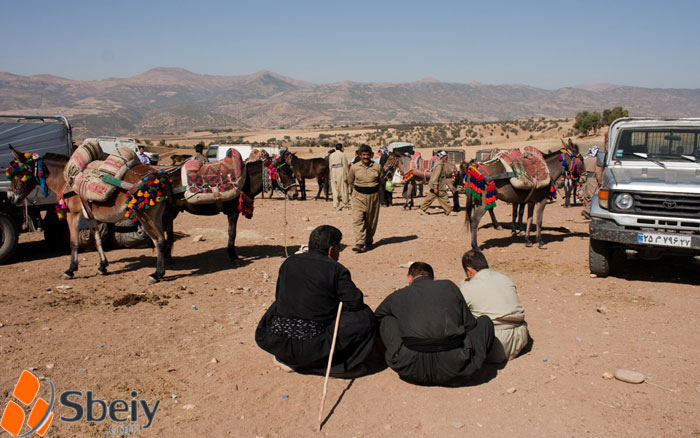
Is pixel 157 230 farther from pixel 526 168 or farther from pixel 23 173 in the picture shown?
pixel 526 168

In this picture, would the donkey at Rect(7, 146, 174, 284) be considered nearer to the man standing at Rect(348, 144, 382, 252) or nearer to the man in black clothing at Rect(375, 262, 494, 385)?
the man standing at Rect(348, 144, 382, 252)

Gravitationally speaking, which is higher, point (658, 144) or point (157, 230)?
point (658, 144)

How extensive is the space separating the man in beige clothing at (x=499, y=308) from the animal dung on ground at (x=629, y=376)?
0.91m

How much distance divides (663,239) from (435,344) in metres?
4.65

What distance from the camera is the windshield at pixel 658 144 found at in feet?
29.4

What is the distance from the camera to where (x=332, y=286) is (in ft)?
16.6

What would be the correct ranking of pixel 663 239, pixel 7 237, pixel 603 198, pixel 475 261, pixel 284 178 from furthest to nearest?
pixel 284 178 → pixel 7 237 → pixel 603 198 → pixel 663 239 → pixel 475 261

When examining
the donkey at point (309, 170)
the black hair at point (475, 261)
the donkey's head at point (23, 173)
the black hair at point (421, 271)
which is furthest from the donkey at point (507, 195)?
the donkey at point (309, 170)

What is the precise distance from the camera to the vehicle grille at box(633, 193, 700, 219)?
762 centimetres

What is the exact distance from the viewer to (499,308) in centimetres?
545

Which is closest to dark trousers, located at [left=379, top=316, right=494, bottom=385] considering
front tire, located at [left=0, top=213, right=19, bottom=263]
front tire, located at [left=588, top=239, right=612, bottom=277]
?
front tire, located at [left=588, top=239, right=612, bottom=277]

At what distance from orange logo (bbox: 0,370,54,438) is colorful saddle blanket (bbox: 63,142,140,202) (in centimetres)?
424

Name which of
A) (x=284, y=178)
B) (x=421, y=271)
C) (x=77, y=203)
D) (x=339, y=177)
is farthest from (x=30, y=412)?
(x=339, y=177)

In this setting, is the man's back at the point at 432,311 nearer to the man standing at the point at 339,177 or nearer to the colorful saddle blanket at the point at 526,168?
the colorful saddle blanket at the point at 526,168
